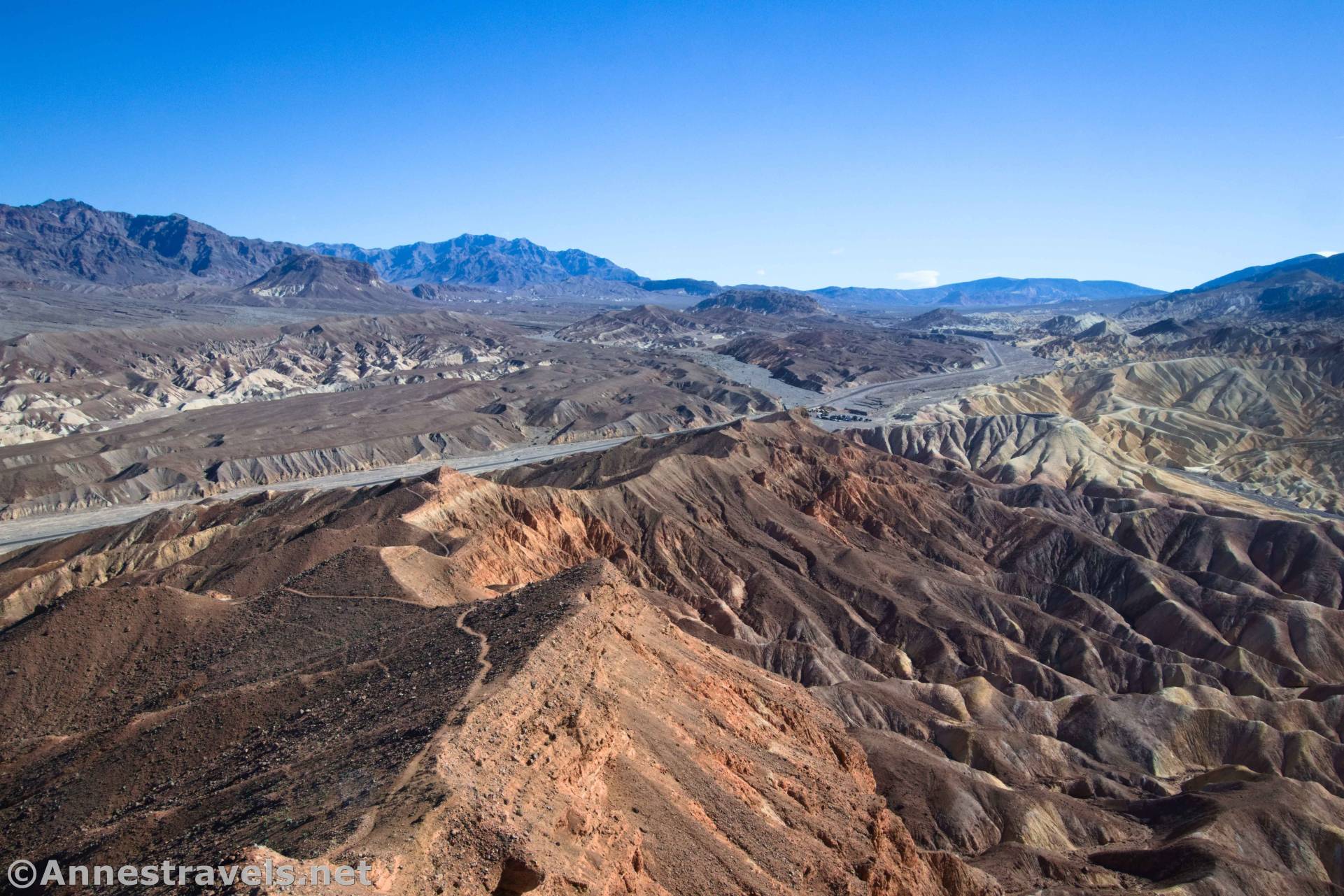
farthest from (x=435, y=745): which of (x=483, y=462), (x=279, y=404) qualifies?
(x=279, y=404)

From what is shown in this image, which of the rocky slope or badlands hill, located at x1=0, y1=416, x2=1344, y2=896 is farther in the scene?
badlands hill, located at x1=0, y1=416, x2=1344, y2=896

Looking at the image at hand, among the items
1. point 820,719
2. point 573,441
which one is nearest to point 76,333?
point 573,441

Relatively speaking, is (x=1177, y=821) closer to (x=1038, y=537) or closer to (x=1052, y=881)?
(x=1052, y=881)

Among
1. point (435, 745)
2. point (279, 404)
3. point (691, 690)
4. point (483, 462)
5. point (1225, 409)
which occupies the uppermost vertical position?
point (435, 745)

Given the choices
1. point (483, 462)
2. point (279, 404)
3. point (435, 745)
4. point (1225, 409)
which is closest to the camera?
point (435, 745)

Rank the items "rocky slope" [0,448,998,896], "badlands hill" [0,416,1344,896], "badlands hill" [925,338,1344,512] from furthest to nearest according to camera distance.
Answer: "badlands hill" [925,338,1344,512], "badlands hill" [0,416,1344,896], "rocky slope" [0,448,998,896]

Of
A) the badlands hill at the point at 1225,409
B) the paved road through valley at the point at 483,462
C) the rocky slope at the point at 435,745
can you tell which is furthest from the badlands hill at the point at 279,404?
the rocky slope at the point at 435,745

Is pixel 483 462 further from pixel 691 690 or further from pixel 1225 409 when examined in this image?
pixel 1225 409

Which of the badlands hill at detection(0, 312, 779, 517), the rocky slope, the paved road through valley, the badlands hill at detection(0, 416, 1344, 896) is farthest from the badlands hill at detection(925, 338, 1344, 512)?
the rocky slope

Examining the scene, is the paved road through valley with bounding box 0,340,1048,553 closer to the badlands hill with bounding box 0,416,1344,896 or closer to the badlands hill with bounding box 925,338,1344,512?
the badlands hill with bounding box 0,416,1344,896
